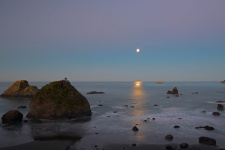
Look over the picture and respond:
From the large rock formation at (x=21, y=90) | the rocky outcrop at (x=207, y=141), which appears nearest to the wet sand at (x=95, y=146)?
the rocky outcrop at (x=207, y=141)

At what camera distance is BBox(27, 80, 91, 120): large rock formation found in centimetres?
4538

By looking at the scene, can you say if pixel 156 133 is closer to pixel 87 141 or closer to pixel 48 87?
pixel 87 141

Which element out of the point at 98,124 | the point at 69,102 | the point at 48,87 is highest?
the point at 48,87

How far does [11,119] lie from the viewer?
135 ft

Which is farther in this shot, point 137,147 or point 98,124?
point 98,124

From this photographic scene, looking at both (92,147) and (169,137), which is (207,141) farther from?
(92,147)

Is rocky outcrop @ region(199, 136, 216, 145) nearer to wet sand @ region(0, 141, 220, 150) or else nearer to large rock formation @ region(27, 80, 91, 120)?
wet sand @ region(0, 141, 220, 150)

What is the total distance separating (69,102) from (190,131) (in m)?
24.4

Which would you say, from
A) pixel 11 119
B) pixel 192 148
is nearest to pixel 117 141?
pixel 192 148

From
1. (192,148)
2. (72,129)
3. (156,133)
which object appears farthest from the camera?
(72,129)

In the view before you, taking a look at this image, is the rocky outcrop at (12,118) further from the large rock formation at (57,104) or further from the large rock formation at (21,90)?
the large rock formation at (21,90)

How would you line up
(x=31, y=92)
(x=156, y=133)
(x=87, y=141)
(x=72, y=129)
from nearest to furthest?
(x=87, y=141) → (x=156, y=133) → (x=72, y=129) → (x=31, y=92)

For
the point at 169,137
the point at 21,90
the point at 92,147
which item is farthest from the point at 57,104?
the point at 21,90

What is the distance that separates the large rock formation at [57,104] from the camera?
4538 centimetres
